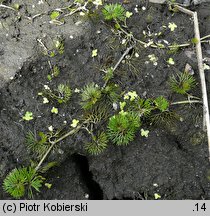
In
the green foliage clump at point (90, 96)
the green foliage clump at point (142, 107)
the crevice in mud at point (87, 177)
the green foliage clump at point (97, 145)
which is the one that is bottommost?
the crevice in mud at point (87, 177)

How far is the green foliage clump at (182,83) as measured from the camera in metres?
3.46

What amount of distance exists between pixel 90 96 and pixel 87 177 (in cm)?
81

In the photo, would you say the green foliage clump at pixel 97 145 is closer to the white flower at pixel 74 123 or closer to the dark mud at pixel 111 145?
the dark mud at pixel 111 145

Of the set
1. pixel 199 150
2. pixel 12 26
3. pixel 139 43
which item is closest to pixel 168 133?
pixel 199 150

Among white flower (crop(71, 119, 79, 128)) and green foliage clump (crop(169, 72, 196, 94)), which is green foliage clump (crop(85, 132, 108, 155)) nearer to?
white flower (crop(71, 119, 79, 128))

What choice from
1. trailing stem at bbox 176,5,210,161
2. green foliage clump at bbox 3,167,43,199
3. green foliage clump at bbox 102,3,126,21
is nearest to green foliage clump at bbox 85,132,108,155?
green foliage clump at bbox 3,167,43,199

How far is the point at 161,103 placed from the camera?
Result: 340 cm

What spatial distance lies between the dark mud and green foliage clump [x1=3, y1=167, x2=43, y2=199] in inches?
4.5

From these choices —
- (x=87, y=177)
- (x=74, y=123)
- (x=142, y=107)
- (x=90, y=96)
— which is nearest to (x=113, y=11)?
(x=90, y=96)

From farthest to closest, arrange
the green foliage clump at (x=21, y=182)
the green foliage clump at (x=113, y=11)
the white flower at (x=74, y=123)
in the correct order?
1. the green foliage clump at (x=113, y=11)
2. the white flower at (x=74, y=123)
3. the green foliage clump at (x=21, y=182)

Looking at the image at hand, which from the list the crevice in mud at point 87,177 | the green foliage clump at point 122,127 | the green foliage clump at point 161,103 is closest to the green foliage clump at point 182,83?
the green foliage clump at point 161,103

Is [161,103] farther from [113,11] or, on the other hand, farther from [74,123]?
[113,11]

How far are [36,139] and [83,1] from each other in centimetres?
161

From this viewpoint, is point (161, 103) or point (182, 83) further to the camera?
point (182, 83)
